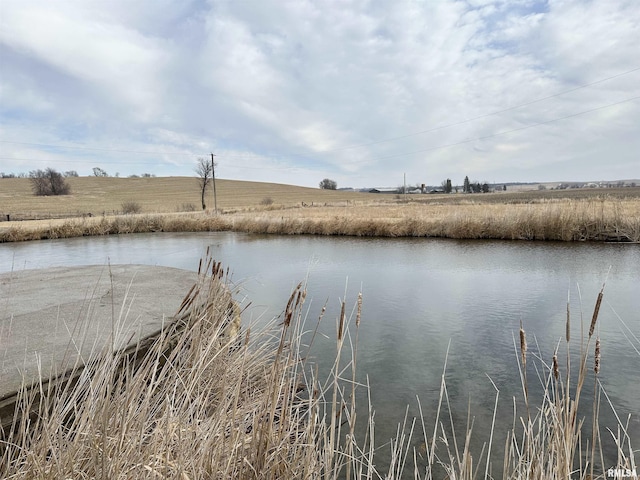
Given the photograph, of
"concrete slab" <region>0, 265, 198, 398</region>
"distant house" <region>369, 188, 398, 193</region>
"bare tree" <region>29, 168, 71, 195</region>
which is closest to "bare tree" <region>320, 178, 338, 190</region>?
"distant house" <region>369, 188, 398, 193</region>

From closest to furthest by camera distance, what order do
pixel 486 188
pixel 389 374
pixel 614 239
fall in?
pixel 389 374 → pixel 614 239 → pixel 486 188

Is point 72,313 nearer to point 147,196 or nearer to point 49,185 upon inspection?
point 147,196

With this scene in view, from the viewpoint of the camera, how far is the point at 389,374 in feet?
12.7

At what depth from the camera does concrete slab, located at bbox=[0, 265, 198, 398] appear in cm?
218

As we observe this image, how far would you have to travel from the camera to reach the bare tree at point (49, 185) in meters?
52.2

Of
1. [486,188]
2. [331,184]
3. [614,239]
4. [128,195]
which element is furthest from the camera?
[331,184]

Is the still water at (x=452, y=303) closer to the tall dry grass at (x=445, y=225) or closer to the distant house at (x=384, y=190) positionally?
the tall dry grass at (x=445, y=225)

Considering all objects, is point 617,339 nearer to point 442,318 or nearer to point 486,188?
point 442,318

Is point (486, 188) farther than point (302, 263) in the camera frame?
Yes

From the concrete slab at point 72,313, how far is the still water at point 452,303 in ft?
3.22

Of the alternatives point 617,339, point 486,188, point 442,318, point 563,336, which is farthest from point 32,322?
point 486,188

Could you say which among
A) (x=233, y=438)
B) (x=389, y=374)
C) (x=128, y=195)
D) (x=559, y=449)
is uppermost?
(x=128, y=195)

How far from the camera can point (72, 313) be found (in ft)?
11.5

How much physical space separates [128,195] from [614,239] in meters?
54.6
